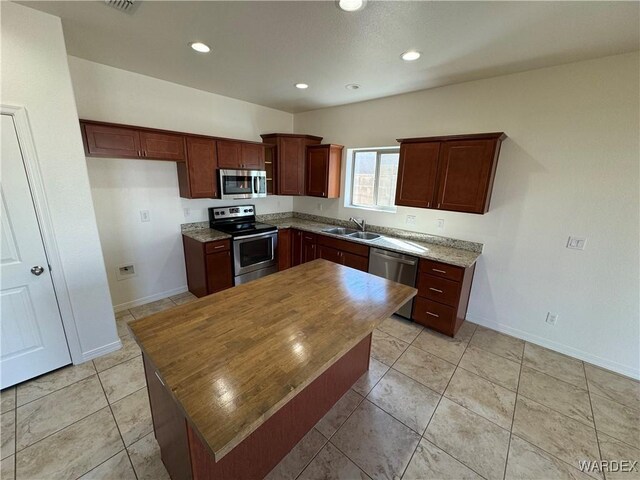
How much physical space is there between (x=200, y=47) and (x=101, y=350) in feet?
9.23

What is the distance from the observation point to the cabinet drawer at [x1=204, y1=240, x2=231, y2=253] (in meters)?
3.11

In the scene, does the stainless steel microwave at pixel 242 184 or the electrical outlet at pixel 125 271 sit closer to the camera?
the electrical outlet at pixel 125 271

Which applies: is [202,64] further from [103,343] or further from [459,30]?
[103,343]

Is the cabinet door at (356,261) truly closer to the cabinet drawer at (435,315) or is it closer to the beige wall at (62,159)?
→ the cabinet drawer at (435,315)

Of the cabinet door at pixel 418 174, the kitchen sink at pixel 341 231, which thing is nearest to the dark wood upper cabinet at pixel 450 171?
the cabinet door at pixel 418 174

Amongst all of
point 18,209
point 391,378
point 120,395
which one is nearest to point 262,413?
point 391,378

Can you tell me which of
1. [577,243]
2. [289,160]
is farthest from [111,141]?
[577,243]

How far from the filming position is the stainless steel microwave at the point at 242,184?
3.39m

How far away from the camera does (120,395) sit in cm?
196

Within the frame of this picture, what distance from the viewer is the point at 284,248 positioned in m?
4.05

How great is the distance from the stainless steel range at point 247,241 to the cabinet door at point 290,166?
0.67 m

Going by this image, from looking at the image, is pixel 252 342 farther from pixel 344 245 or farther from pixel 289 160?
pixel 289 160

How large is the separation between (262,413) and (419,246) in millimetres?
2652

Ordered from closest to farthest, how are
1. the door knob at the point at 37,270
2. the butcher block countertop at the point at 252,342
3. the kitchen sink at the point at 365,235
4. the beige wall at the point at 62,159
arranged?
the butcher block countertop at the point at 252,342 < the beige wall at the point at 62,159 < the door knob at the point at 37,270 < the kitchen sink at the point at 365,235
